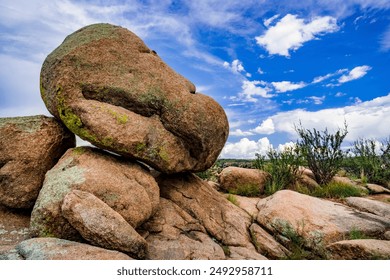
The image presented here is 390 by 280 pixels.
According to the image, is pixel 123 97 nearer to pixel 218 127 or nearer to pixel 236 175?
pixel 218 127

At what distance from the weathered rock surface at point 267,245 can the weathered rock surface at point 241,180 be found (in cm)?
385

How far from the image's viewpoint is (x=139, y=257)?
6285 millimetres

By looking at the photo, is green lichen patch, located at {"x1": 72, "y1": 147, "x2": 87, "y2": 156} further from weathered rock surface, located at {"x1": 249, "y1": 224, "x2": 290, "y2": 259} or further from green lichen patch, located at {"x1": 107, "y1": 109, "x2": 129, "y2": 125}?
weathered rock surface, located at {"x1": 249, "y1": 224, "x2": 290, "y2": 259}

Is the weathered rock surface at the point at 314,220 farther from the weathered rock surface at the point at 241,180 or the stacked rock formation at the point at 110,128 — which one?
the stacked rock formation at the point at 110,128

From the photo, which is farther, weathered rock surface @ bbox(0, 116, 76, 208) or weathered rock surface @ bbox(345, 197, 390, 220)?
weathered rock surface @ bbox(345, 197, 390, 220)

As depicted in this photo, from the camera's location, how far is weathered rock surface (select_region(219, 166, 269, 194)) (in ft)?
44.0

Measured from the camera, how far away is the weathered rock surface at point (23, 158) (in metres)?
7.96

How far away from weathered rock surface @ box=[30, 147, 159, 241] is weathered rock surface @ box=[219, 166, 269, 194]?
6180mm

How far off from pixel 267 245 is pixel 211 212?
→ 1761mm

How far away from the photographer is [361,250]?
761 cm

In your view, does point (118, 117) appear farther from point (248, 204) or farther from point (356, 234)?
point (356, 234)

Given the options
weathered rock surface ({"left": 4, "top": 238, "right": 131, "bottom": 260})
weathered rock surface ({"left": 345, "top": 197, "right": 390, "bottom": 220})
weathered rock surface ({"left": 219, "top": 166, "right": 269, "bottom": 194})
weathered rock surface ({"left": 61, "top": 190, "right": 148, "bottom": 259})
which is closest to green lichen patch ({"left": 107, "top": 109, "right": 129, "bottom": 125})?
weathered rock surface ({"left": 61, "top": 190, "right": 148, "bottom": 259})

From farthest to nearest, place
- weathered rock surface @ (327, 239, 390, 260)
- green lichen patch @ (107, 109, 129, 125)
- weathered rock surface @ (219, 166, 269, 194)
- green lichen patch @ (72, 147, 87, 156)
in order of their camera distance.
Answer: weathered rock surface @ (219, 166, 269, 194) → green lichen patch @ (72, 147, 87, 156) → green lichen patch @ (107, 109, 129, 125) → weathered rock surface @ (327, 239, 390, 260)
